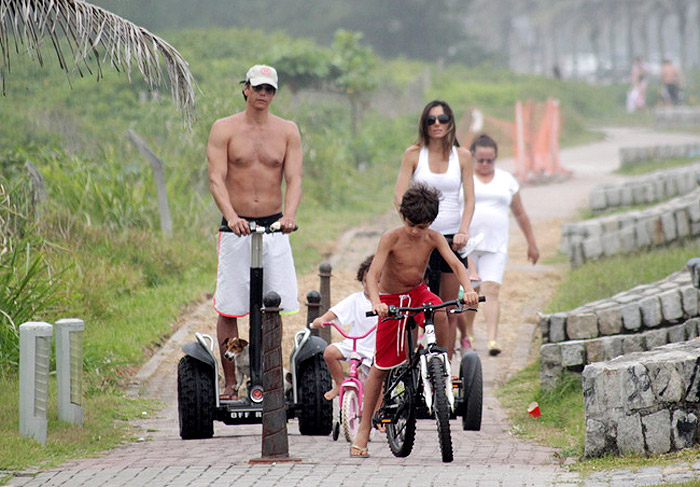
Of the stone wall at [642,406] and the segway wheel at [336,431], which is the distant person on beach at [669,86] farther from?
the stone wall at [642,406]

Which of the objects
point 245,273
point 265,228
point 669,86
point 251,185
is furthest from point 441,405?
point 669,86

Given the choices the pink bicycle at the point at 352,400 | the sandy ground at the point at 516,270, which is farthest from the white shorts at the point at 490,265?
the pink bicycle at the point at 352,400

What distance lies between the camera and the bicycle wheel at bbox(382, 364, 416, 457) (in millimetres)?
6184

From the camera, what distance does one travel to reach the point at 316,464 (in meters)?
6.12

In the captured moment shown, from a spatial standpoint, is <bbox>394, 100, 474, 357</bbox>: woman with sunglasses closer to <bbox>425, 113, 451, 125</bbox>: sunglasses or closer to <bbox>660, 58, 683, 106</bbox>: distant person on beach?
<bbox>425, 113, 451, 125</bbox>: sunglasses

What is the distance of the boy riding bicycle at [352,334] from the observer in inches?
275

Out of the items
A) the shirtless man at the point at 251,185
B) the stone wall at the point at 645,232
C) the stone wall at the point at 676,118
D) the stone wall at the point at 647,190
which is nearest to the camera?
the shirtless man at the point at 251,185

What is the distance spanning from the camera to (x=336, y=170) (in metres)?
20.2

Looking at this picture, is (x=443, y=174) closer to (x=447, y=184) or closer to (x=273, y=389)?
(x=447, y=184)

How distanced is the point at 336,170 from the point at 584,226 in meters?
7.10

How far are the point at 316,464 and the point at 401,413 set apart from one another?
541 millimetres

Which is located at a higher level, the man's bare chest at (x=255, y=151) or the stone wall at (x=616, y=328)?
the man's bare chest at (x=255, y=151)

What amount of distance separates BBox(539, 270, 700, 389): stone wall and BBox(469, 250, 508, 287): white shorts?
3.31ft

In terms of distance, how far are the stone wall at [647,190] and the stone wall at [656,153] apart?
7497 millimetres
